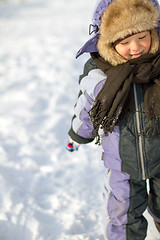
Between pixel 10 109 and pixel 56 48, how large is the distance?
2.25 metres

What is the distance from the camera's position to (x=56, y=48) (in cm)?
518

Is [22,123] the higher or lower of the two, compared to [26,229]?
higher

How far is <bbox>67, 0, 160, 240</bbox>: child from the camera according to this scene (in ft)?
4.25

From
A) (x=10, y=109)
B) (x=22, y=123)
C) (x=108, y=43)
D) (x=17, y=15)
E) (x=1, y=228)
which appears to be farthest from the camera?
(x=17, y=15)

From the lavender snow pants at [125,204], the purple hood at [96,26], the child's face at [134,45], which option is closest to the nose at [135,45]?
the child's face at [134,45]

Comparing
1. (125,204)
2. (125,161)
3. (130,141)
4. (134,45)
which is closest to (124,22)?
(134,45)

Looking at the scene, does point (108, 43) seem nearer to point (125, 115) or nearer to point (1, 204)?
point (125, 115)

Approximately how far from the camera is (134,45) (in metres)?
1.31

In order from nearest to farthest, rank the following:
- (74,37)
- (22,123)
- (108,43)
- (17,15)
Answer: (108,43), (22,123), (74,37), (17,15)

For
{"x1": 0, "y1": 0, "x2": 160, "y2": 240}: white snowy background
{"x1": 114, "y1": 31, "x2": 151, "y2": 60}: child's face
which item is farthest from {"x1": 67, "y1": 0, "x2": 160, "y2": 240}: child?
{"x1": 0, "y1": 0, "x2": 160, "y2": 240}: white snowy background

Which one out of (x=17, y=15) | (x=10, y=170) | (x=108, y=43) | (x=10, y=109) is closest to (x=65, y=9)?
(x=17, y=15)

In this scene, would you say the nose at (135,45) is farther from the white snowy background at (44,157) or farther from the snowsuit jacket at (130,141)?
the white snowy background at (44,157)

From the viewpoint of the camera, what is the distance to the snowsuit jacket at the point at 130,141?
4.59 feet

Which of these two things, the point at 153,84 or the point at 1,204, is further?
the point at 1,204
